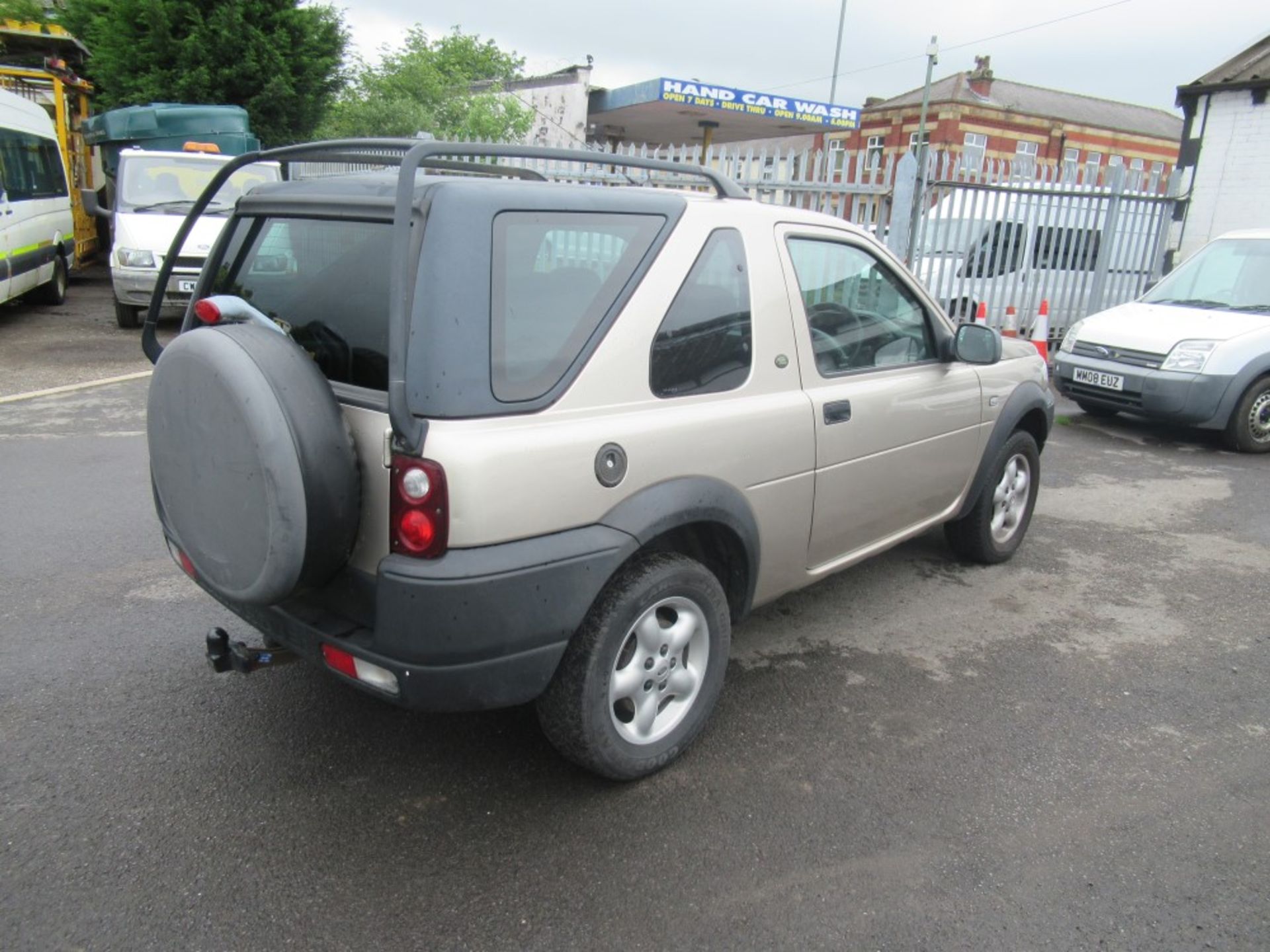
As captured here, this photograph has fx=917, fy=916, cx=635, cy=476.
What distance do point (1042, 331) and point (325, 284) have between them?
9.52 m

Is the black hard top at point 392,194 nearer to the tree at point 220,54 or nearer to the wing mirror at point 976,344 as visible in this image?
the wing mirror at point 976,344

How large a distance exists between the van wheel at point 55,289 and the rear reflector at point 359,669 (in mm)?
12940

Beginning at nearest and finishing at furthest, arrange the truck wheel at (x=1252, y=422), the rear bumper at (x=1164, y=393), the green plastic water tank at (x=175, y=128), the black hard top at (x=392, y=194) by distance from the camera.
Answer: the black hard top at (x=392, y=194), the rear bumper at (x=1164, y=393), the truck wheel at (x=1252, y=422), the green plastic water tank at (x=175, y=128)

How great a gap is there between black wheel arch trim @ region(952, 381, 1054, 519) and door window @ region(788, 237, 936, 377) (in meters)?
0.68

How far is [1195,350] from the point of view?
300 inches

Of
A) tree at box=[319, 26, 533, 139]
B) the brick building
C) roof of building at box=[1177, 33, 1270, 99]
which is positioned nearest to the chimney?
the brick building

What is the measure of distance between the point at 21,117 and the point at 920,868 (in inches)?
540

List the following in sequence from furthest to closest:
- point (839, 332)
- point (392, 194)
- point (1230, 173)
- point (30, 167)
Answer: point (1230, 173) → point (30, 167) → point (839, 332) → point (392, 194)

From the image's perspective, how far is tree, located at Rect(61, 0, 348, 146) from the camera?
18.3 metres

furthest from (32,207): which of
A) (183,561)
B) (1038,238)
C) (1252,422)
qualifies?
(1252,422)

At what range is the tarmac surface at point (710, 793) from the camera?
237 centimetres

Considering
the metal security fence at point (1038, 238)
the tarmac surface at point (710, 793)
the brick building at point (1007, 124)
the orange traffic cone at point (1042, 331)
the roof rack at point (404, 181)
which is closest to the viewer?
the roof rack at point (404, 181)

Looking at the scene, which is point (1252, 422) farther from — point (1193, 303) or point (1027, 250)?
point (1027, 250)

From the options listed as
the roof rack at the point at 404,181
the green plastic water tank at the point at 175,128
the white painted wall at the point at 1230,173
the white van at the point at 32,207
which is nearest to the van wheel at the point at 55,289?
the white van at the point at 32,207
